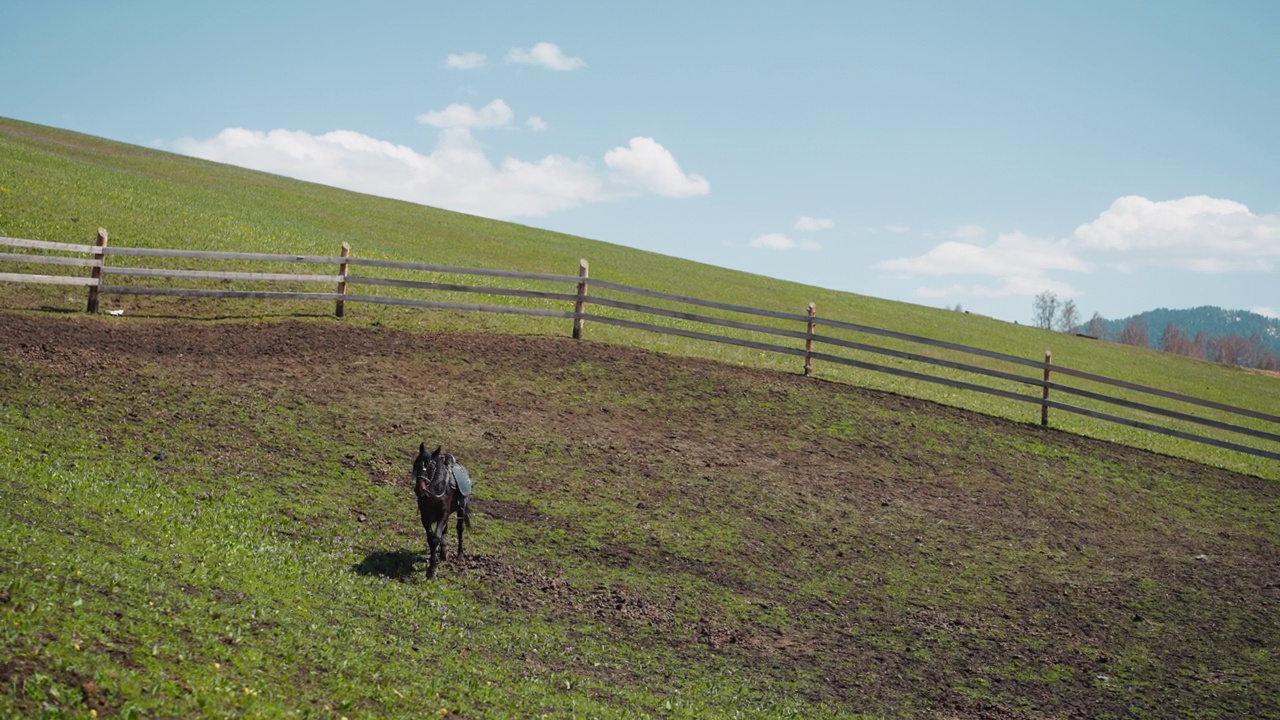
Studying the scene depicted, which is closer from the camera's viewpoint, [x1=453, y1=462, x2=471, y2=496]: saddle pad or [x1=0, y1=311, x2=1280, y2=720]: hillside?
[x1=0, y1=311, x2=1280, y2=720]: hillside

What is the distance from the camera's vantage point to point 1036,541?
1603 centimetres

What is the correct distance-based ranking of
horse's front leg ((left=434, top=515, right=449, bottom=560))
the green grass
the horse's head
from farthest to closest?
1. the green grass
2. horse's front leg ((left=434, top=515, right=449, bottom=560))
3. the horse's head

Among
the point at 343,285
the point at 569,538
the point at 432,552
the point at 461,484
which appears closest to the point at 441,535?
the point at 432,552

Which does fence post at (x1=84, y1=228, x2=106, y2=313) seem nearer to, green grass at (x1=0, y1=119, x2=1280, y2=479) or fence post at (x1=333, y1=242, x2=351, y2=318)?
green grass at (x1=0, y1=119, x2=1280, y2=479)

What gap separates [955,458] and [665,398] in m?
5.86

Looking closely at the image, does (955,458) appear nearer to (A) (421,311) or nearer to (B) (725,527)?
(B) (725,527)

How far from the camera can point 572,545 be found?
12977mm

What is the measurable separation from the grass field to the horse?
49cm

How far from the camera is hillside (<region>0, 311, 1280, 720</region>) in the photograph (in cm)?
804

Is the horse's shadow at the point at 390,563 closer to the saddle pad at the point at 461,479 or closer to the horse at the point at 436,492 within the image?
the horse at the point at 436,492

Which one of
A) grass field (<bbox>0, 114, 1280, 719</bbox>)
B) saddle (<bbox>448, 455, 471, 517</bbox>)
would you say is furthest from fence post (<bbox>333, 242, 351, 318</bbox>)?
saddle (<bbox>448, 455, 471, 517</bbox>)

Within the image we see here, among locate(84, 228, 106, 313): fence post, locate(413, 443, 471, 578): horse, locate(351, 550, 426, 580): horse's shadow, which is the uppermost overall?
locate(84, 228, 106, 313): fence post

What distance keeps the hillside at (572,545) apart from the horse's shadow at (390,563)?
54 millimetres

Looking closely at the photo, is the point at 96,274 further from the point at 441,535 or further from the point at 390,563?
the point at 441,535
